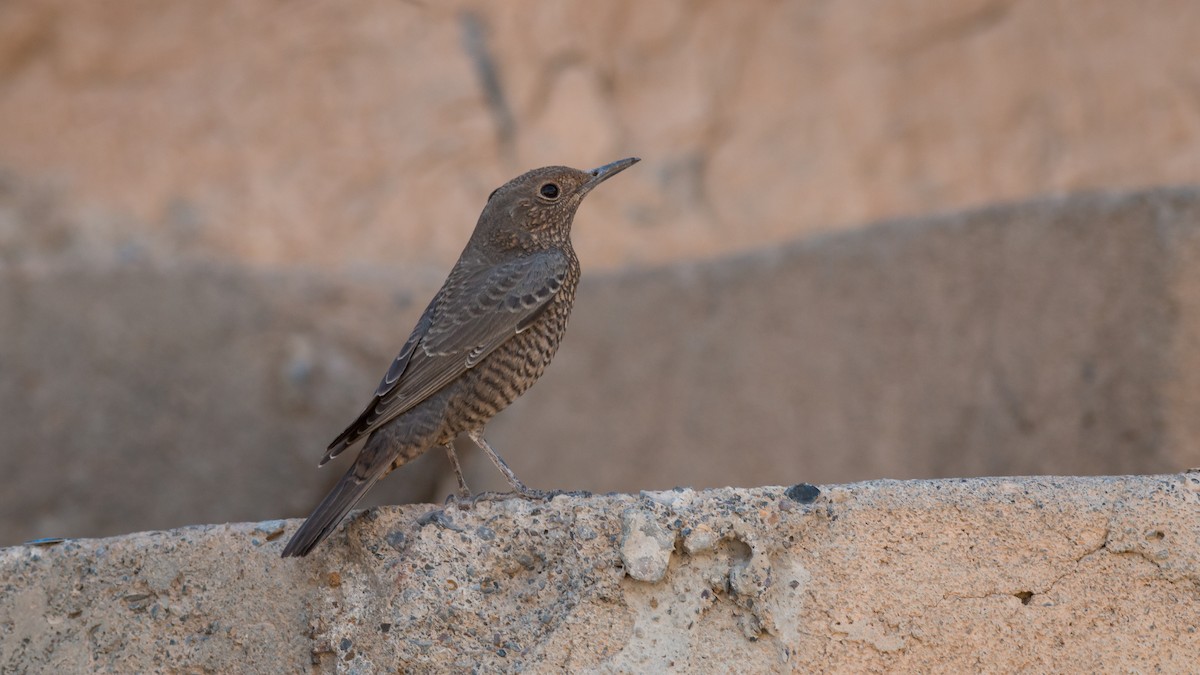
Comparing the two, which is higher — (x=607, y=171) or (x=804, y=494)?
(x=607, y=171)

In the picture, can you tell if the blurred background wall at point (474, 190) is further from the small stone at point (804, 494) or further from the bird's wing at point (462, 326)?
the small stone at point (804, 494)

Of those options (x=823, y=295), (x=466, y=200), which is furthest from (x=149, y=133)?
(x=823, y=295)

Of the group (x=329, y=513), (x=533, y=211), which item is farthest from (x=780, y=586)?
(x=533, y=211)

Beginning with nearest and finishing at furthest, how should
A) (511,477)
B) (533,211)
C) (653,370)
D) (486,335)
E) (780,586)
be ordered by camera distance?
1. (780,586)
2. (511,477)
3. (486,335)
4. (533,211)
5. (653,370)

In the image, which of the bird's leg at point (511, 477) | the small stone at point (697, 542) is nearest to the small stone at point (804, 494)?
the small stone at point (697, 542)

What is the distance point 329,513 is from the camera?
287 centimetres

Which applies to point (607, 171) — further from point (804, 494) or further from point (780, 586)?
point (780, 586)

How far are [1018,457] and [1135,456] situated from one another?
18.5 inches

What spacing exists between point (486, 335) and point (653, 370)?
280 centimetres

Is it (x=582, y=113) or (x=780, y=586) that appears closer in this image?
(x=780, y=586)

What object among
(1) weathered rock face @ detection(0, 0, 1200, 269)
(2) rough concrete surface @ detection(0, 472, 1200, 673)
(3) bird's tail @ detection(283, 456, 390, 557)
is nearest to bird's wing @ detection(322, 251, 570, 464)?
(3) bird's tail @ detection(283, 456, 390, 557)

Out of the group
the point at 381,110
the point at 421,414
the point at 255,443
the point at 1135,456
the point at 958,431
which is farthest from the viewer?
the point at 381,110

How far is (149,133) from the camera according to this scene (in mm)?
6625

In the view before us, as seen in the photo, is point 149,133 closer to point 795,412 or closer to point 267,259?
point 267,259
